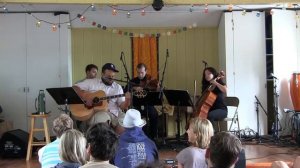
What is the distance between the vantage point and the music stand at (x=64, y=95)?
5844mm

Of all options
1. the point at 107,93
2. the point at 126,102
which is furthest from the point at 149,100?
the point at 107,93

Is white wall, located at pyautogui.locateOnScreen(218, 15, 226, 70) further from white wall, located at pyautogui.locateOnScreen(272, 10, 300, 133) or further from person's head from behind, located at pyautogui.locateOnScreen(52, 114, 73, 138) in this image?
person's head from behind, located at pyautogui.locateOnScreen(52, 114, 73, 138)

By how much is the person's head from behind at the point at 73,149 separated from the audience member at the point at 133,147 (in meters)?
0.63

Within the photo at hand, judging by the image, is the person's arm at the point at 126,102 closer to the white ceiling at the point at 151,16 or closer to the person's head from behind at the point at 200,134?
the white ceiling at the point at 151,16

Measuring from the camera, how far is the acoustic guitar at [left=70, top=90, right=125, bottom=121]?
6012mm

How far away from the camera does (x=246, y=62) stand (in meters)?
7.86

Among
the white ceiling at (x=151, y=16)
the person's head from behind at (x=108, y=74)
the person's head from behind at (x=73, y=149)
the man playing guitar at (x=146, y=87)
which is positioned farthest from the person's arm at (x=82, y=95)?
the person's head from behind at (x=73, y=149)

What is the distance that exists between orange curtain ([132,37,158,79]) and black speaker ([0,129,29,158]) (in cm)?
277

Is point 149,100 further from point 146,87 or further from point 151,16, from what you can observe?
point 151,16

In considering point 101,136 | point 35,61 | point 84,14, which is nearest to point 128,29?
point 84,14

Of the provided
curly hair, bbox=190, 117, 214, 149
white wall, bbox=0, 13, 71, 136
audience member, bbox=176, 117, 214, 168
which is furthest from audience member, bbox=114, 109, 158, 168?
white wall, bbox=0, 13, 71, 136

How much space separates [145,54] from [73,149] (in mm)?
5884

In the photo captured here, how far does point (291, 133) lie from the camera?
7547 millimetres

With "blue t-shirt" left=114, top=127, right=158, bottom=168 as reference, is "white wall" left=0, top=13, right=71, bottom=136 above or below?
above
